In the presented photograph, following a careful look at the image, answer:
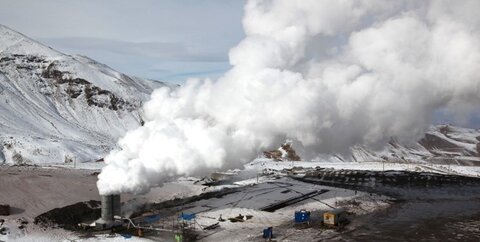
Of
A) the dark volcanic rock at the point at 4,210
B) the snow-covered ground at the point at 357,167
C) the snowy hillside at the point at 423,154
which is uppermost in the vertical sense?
the snowy hillside at the point at 423,154

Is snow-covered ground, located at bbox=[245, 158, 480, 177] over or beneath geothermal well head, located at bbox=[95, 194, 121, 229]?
over

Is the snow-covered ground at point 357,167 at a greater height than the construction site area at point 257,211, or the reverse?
the snow-covered ground at point 357,167

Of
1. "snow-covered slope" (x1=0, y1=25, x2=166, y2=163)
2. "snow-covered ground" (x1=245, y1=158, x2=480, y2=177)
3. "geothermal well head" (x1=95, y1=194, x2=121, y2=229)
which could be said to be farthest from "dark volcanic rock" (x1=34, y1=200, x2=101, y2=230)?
"snow-covered ground" (x1=245, y1=158, x2=480, y2=177)

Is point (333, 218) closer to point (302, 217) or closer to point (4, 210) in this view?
point (302, 217)

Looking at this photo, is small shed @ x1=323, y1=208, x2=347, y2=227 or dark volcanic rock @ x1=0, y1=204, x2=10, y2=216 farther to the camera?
small shed @ x1=323, y1=208, x2=347, y2=227

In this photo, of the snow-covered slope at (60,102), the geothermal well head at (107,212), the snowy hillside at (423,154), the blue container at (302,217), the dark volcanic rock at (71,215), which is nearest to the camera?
the geothermal well head at (107,212)

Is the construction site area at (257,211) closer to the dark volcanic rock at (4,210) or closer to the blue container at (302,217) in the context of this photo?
the blue container at (302,217)

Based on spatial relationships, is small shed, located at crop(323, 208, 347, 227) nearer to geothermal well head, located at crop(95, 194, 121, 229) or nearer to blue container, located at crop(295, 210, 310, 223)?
blue container, located at crop(295, 210, 310, 223)

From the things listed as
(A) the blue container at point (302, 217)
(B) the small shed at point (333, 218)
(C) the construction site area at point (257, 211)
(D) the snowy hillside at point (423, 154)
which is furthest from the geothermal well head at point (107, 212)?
(D) the snowy hillside at point (423, 154)

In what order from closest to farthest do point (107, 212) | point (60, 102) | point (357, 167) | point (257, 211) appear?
point (107, 212) → point (257, 211) → point (357, 167) → point (60, 102)

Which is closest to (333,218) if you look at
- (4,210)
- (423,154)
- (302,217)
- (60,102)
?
(302,217)
